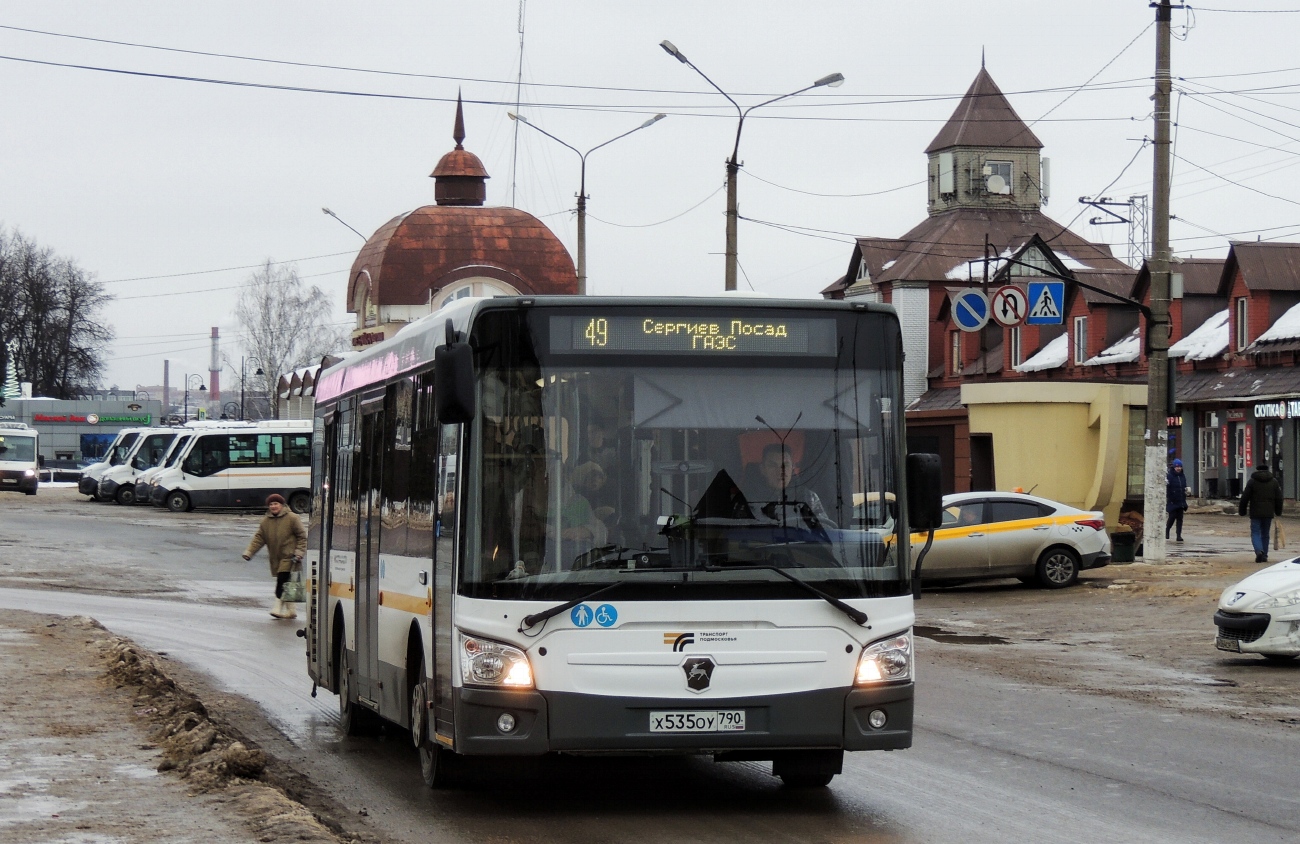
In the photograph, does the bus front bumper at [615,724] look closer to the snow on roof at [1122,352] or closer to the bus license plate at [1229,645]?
the bus license plate at [1229,645]

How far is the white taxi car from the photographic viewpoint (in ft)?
83.0

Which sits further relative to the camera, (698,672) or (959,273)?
(959,273)

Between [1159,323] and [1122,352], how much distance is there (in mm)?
28501

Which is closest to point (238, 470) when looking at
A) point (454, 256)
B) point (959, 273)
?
point (454, 256)

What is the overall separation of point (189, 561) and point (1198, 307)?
108 feet

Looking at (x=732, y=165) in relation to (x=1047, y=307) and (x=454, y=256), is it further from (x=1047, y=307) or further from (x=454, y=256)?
(x=454, y=256)

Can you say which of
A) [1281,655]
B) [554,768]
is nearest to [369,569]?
[554,768]

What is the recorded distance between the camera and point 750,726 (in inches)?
327

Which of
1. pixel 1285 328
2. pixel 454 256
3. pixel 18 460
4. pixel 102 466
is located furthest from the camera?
pixel 454 256

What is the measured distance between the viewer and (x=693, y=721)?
27.0ft

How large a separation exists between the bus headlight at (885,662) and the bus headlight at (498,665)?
5.17 ft

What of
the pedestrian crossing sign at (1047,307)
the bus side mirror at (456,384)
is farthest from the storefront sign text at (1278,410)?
the bus side mirror at (456,384)

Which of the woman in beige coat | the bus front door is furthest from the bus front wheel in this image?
the woman in beige coat

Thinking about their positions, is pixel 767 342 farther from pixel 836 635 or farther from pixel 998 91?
pixel 998 91
